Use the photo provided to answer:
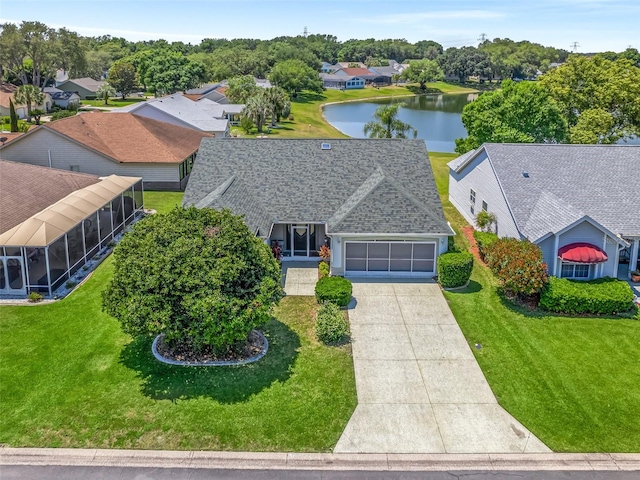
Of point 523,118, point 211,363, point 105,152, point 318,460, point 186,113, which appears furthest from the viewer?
point 186,113

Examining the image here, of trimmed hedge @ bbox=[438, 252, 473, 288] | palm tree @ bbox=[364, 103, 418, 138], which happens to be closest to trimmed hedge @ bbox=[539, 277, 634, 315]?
trimmed hedge @ bbox=[438, 252, 473, 288]

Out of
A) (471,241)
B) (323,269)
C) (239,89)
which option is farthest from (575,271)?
(239,89)

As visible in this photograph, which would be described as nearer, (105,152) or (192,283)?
(192,283)

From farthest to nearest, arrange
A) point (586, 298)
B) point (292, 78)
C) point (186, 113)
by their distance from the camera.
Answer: point (292, 78) < point (186, 113) < point (586, 298)

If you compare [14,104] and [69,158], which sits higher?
[14,104]

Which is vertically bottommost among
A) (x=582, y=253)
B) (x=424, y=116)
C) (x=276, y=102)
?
(x=582, y=253)

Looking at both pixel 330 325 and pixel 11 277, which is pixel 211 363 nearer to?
pixel 330 325

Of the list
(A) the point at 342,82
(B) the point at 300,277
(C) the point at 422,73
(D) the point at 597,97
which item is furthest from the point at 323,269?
(C) the point at 422,73
